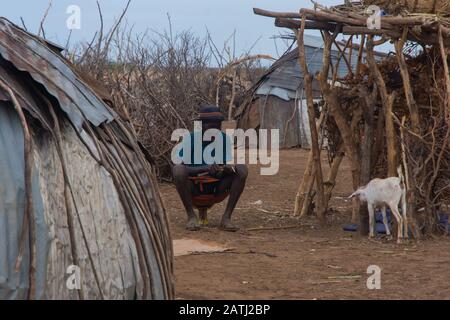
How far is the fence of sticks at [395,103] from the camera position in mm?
8609

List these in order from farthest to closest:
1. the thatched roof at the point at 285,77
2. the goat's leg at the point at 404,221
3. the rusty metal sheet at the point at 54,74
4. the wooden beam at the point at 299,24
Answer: the thatched roof at the point at 285,77
the wooden beam at the point at 299,24
the goat's leg at the point at 404,221
the rusty metal sheet at the point at 54,74

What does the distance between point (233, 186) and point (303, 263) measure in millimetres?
1854

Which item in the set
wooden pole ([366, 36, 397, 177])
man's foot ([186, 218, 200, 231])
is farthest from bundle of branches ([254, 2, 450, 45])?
man's foot ([186, 218, 200, 231])

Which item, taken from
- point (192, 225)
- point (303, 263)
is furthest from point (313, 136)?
point (303, 263)

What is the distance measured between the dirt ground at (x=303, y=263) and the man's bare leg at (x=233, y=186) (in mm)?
131

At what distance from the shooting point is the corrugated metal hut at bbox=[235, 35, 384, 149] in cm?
2162

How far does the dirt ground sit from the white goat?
0.22 metres

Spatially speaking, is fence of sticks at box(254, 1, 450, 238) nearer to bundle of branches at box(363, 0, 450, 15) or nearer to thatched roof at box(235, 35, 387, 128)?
bundle of branches at box(363, 0, 450, 15)

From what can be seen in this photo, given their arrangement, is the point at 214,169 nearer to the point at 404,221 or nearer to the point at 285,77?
the point at 404,221

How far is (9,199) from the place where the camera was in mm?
4246

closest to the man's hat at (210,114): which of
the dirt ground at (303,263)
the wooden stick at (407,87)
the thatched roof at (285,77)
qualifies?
the dirt ground at (303,263)

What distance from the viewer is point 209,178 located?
9203 mm

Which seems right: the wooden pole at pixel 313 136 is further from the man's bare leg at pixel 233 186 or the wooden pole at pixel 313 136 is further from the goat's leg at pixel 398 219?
the goat's leg at pixel 398 219
